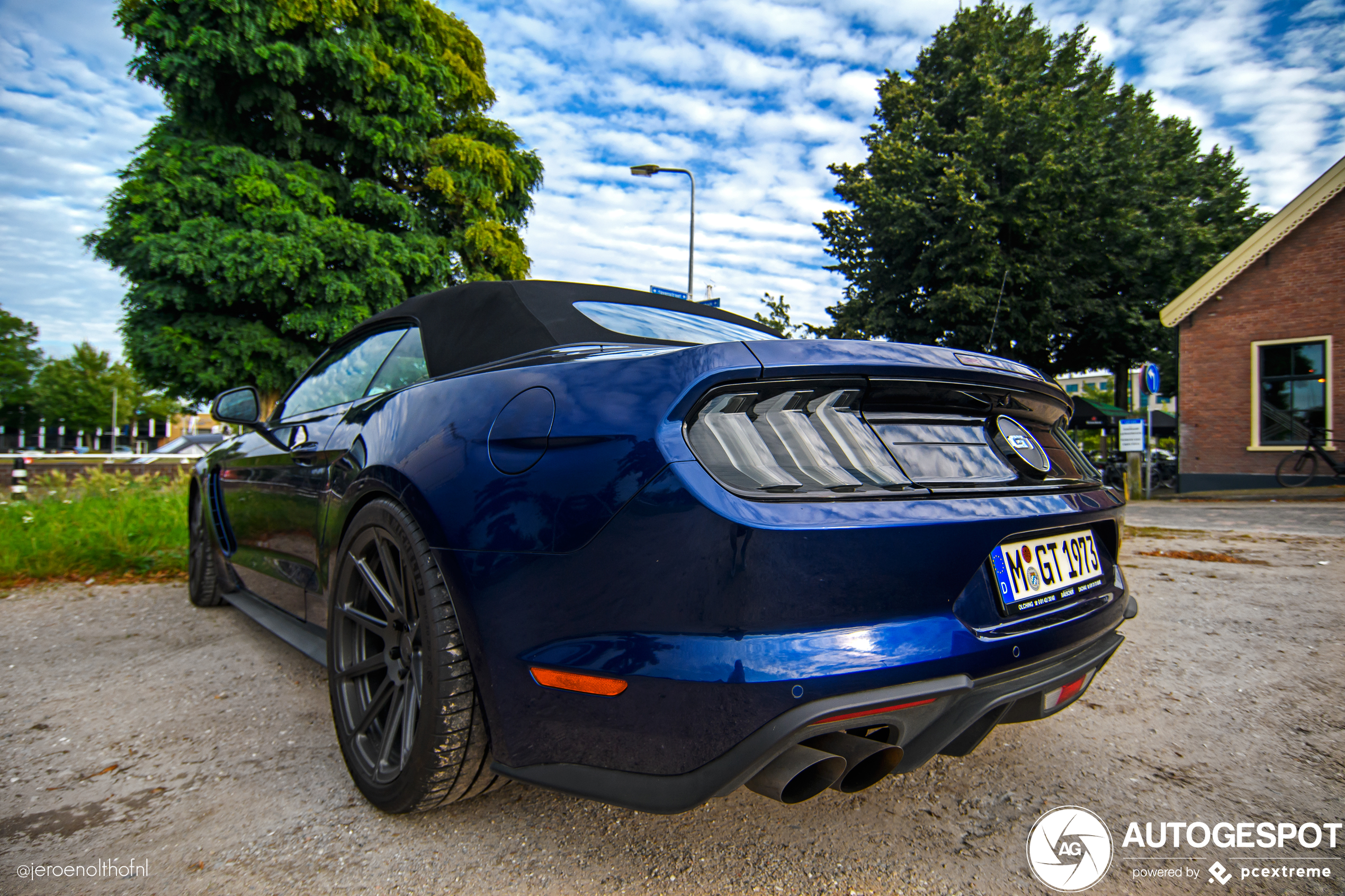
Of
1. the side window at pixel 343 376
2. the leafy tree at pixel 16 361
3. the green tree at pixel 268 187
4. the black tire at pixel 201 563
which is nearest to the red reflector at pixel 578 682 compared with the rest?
the side window at pixel 343 376

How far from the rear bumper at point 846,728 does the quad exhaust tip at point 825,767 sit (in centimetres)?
4

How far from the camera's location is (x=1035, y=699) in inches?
62.9

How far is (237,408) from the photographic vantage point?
3.13 meters

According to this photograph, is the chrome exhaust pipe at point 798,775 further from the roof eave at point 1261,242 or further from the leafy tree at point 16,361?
the leafy tree at point 16,361

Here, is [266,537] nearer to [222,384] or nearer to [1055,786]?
[1055,786]

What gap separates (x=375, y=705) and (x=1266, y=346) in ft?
57.6

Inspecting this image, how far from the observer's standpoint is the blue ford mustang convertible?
1281 mm

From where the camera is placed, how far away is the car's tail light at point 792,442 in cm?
137

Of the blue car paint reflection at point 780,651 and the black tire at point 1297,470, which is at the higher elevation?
the black tire at point 1297,470

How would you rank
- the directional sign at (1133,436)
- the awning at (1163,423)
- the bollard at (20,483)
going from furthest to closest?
the awning at (1163,423) → the directional sign at (1133,436) → the bollard at (20,483)

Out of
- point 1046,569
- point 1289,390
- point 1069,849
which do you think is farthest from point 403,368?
point 1289,390

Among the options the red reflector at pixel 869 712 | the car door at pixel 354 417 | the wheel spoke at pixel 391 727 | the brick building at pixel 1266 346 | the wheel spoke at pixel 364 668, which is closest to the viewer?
the red reflector at pixel 869 712

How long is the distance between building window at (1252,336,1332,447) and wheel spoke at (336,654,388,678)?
55.2 feet

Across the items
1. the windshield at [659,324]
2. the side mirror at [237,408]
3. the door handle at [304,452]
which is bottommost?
the door handle at [304,452]
